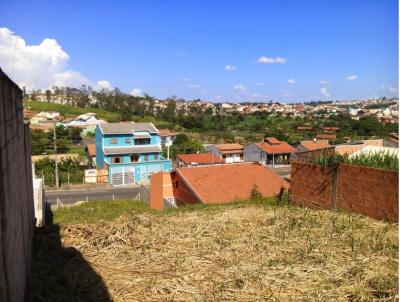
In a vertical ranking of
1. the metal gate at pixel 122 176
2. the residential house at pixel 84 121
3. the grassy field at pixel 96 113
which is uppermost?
the grassy field at pixel 96 113

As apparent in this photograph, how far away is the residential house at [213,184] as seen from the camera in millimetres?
15508

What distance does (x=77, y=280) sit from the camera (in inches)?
177

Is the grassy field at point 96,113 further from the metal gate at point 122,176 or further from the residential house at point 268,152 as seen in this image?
the metal gate at point 122,176

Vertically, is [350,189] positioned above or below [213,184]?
above

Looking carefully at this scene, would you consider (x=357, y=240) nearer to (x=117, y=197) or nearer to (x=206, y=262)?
(x=206, y=262)

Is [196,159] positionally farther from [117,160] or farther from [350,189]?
[350,189]

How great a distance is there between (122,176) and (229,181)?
60.5 ft

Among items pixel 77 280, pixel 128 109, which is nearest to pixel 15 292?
pixel 77 280

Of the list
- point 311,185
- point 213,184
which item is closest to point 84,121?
point 213,184

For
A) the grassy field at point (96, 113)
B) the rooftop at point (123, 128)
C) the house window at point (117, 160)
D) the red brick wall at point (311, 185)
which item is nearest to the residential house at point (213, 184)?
the red brick wall at point (311, 185)

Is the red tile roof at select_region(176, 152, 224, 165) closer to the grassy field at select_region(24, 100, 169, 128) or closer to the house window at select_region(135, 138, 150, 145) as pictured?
the house window at select_region(135, 138, 150, 145)

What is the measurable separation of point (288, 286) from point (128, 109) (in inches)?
3022

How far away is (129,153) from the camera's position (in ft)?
111

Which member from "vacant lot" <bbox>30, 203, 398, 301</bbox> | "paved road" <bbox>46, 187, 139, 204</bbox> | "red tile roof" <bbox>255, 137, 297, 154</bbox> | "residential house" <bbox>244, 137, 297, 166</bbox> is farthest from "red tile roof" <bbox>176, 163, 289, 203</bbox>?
"red tile roof" <bbox>255, 137, 297, 154</bbox>
